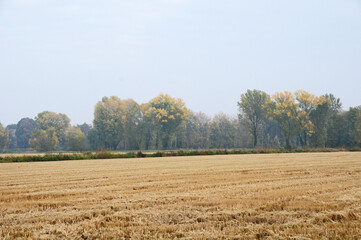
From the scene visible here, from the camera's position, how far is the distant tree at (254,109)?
77062 millimetres

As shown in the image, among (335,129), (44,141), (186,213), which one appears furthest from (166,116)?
(186,213)

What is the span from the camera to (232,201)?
785 centimetres

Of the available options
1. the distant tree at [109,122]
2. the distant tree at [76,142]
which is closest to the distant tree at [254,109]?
the distant tree at [109,122]

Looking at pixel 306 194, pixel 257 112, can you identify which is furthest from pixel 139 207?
pixel 257 112

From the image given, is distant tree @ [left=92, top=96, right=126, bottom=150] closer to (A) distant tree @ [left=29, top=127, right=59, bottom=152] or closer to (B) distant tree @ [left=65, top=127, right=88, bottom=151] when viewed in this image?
(B) distant tree @ [left=65, top=127, right=88, bottom=151]

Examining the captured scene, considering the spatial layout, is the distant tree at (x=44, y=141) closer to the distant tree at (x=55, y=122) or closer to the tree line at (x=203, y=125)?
the tree line at (x=203, y=125)

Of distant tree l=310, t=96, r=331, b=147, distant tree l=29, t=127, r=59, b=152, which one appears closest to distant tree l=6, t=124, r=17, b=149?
distant tree l=29, t=127, r=59, b=152

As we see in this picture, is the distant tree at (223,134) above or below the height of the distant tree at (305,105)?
below

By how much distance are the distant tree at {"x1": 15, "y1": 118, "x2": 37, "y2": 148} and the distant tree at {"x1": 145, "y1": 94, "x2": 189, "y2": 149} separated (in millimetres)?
53708

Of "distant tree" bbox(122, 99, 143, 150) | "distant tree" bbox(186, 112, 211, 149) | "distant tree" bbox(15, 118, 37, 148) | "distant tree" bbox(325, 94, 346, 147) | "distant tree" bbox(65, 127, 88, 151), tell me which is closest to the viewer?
"distant tree" bbox(325, 94, 346, 147)

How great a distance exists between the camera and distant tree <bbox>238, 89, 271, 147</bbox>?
77.1 m

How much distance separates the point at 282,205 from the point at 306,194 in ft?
6.18

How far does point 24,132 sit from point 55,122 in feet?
90.7

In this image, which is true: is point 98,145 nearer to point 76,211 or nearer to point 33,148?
point 33,148
